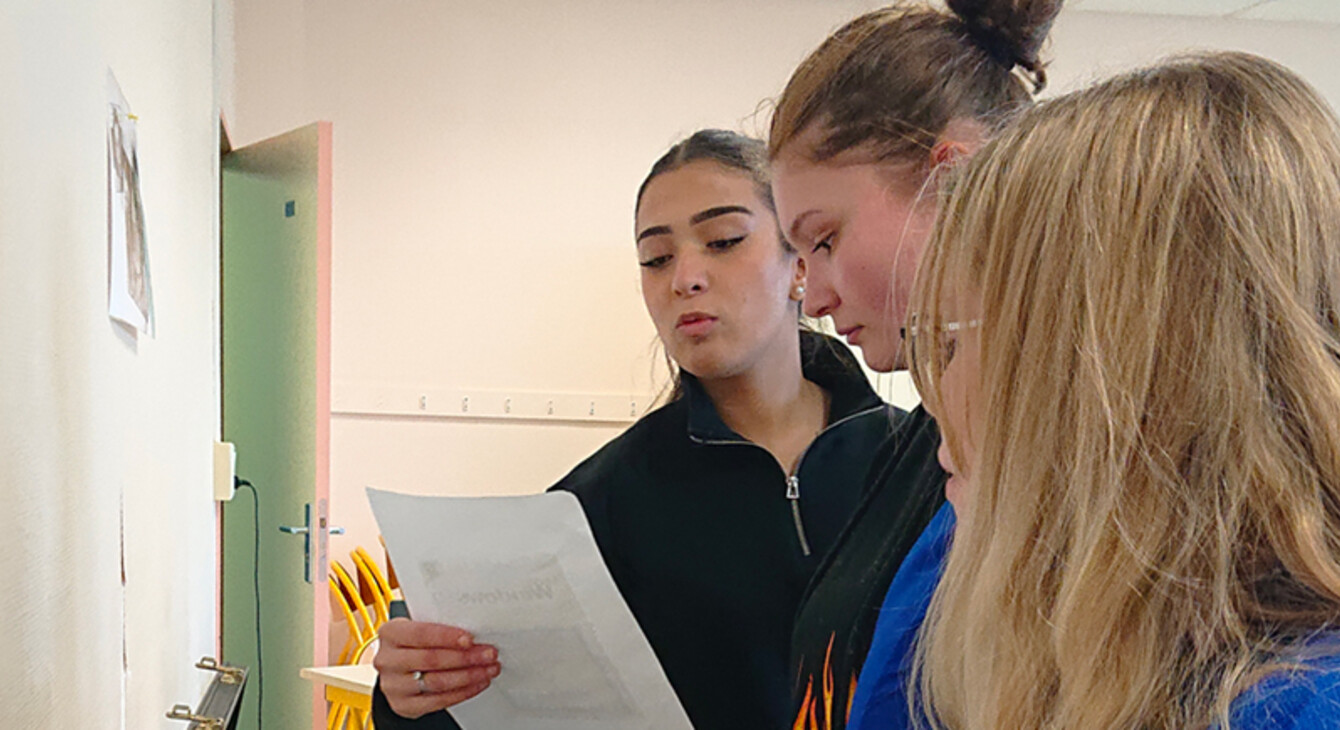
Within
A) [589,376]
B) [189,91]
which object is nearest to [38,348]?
[189,91]

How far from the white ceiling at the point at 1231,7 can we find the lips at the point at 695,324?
3.79 meters

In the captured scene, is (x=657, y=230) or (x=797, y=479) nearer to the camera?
(x=797, y=479)

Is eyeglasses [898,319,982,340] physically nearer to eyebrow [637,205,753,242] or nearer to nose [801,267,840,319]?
nose [801,267,840,319]

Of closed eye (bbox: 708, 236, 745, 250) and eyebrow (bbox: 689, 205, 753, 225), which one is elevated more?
eyebrow (bbox: 689, 205, 753, 225)

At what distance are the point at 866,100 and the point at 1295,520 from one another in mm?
543

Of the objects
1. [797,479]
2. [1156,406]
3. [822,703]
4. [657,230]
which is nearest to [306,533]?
[657,230]

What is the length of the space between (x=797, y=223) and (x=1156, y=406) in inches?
18.6

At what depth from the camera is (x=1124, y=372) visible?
0.55m

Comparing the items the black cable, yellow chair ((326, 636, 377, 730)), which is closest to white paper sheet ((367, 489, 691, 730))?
yellow chair ((326, 636, 377, 730))

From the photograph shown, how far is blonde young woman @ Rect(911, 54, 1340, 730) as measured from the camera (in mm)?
514

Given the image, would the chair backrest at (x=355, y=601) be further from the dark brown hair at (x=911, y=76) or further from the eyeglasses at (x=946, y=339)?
the eyeglasses at (x=946, y=339)

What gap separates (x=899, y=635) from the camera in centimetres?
87

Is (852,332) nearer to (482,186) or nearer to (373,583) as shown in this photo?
(373,583)

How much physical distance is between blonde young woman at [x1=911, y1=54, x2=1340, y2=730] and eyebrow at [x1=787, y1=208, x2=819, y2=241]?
365mm
